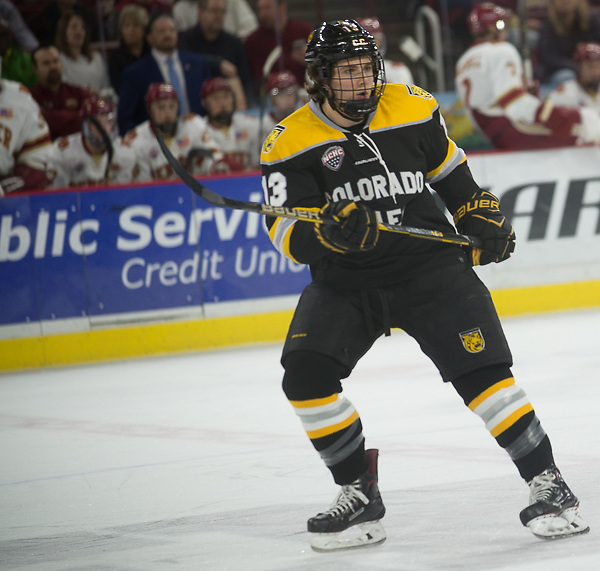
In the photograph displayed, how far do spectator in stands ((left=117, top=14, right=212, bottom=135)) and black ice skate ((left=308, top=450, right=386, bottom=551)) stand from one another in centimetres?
515

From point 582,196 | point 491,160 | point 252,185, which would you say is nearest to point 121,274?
point 252,185

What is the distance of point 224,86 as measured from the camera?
7.48 metres

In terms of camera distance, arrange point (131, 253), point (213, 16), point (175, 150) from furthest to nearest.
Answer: point (213, 16)
point (175, 150)
point (131, 253)

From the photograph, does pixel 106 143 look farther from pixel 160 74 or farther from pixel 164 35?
pixel 164 35

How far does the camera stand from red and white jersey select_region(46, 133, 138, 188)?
7180 millimetres

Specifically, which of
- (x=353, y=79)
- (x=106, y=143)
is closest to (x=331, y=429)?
(x=353, y=79)

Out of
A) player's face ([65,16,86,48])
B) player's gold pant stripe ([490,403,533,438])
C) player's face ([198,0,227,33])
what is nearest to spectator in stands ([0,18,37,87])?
player's face ([65,16,86,48])

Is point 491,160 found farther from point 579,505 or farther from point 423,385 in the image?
point 579,505

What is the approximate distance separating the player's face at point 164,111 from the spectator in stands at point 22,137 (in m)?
0.68

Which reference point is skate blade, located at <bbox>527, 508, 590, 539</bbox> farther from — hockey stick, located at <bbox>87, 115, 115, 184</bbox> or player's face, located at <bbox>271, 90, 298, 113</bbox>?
player's face, located at <bbox>271, 90, 298, 113</bbox>

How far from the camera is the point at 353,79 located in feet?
8.78

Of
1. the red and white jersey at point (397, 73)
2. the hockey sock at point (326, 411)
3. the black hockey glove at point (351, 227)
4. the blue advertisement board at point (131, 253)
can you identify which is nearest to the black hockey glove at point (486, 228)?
the black hockey glove at point (351, 227)

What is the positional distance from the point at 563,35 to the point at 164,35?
3.01m

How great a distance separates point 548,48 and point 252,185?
2.82 m
